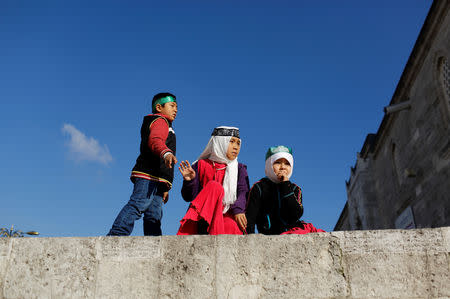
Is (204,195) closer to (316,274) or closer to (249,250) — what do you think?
(249,250)

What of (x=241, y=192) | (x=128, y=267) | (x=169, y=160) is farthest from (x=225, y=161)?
(x=128, y=267)

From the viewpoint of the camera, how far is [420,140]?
1080 cm

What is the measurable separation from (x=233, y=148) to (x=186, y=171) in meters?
0.59

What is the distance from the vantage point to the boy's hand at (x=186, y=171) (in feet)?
12.6

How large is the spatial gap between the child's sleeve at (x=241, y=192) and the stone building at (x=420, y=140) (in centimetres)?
696

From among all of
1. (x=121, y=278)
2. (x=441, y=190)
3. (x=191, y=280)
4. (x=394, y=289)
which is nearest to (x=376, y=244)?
(x=394, y=289)

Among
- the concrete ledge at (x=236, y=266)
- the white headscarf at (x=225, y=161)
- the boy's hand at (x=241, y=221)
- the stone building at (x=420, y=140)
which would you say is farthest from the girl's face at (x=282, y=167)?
the stone building at (x=420, y=140)

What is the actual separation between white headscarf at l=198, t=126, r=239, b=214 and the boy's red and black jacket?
405 mm

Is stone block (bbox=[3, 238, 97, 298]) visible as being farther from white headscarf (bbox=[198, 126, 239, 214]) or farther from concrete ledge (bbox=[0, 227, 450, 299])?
white headscarf (bbox=[198, 126, 239, 214])

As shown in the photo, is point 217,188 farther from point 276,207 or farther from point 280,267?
point 280,267

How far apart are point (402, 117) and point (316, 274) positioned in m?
11.2

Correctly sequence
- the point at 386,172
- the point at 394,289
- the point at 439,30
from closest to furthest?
the point at 394,289, the point at 439,30, the point at 386,172

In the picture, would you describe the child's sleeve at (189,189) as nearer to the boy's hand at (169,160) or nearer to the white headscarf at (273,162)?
the boy's hand at (169,160)

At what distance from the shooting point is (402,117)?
12.5 m
